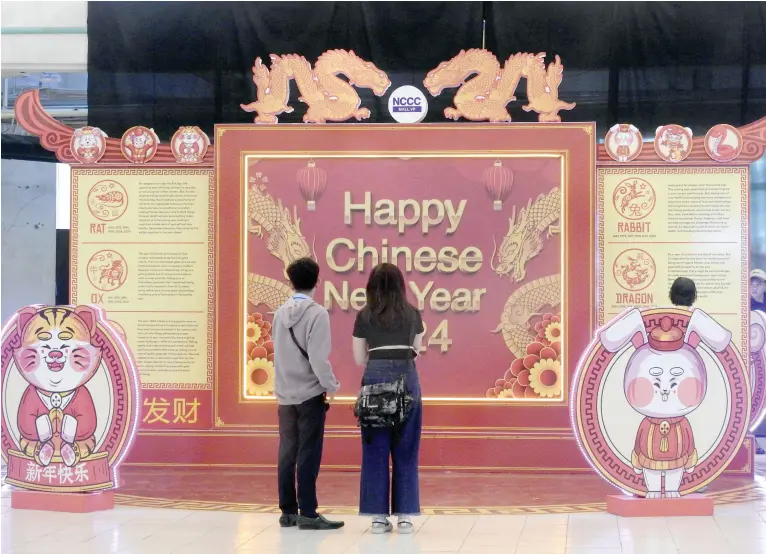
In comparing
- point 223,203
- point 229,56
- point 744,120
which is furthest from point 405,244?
point 744,120

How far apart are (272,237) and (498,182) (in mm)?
1590

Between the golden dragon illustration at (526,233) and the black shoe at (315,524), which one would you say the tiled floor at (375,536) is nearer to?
the black shoe at (315,524)

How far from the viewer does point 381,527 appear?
5285 millimetres

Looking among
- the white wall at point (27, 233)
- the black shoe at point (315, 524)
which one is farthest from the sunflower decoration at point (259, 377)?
the white wall at point (27, 233)

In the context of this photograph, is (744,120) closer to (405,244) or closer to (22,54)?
(405,244)

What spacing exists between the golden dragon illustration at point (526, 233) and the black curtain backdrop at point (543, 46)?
61cm

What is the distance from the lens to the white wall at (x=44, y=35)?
8.02 metres

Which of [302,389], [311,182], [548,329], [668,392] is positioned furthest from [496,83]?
[302,389]

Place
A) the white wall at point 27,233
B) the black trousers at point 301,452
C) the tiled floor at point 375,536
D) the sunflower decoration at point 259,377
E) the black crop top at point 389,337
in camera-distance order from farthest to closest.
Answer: the white wall at point 27,233
the sunflower decoration at point 259,377
the black trousers at point 301,452
the black crop top at point 389,337
the tiled floor at point 375,536

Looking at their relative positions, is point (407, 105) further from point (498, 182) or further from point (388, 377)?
point (388, 377)

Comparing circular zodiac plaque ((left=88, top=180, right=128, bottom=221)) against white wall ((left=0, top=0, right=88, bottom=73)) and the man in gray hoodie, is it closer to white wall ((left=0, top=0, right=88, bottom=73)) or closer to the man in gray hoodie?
white wall ((left=0, top=0, right=88, bottom=73))

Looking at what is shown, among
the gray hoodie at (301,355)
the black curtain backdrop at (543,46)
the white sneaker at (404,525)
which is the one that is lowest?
the white sneaker at (404,525)

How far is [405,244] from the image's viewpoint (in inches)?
299

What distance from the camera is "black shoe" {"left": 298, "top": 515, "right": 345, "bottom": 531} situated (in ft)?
17.6
